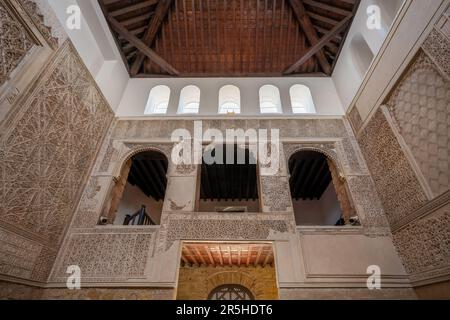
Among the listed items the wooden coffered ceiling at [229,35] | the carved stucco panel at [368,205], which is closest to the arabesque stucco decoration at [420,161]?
the carved stucco panel at [368,205]

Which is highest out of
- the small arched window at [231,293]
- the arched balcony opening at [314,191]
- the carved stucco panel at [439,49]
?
the arched balcony opening at [314,191]

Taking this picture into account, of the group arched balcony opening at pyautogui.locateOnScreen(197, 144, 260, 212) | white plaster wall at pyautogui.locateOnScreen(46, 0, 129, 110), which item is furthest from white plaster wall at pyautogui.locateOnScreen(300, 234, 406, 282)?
white plaster wall at pyautogui.locateOnScreen(46, 0, 129, 110)

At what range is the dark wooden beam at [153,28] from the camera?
594 centimetres

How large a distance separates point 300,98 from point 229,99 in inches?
79.1

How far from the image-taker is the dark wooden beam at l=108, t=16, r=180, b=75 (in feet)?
18.0

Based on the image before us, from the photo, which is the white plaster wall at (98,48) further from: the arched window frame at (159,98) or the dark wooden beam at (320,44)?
the dark wooden beam at (320,44)

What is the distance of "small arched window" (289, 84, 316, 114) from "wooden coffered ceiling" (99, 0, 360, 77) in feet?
1.85

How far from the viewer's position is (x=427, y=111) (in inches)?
130

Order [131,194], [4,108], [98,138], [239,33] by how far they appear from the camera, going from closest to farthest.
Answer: [4,108]
[98,138]
[239,33]
[131,194]

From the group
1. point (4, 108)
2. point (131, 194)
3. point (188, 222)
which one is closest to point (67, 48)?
point (4, 108)

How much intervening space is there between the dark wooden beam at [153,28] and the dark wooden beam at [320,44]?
12.0 ft

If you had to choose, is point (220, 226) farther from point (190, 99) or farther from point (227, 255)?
point (190, 99)
